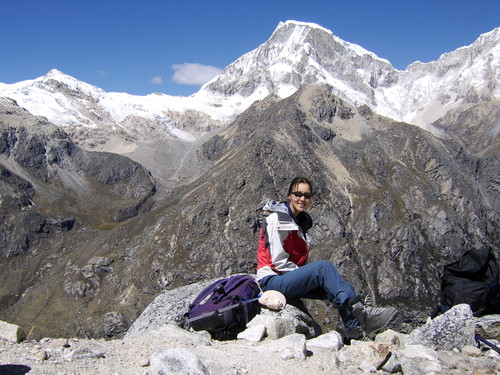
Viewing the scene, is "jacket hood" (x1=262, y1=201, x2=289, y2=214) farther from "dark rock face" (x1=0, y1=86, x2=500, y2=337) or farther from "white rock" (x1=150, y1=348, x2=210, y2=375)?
"dark rock face" (x1=0, y1=86, x2=500, y2=337)

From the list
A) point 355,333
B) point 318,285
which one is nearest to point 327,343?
point 355,333

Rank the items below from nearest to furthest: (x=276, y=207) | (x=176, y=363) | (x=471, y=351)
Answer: (x=176, y=363), (x=471, y=351), (x=276, y=207)

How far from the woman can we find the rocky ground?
76 centimetres

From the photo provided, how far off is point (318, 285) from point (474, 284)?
6464 millimetres

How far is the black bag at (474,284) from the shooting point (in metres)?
14.7

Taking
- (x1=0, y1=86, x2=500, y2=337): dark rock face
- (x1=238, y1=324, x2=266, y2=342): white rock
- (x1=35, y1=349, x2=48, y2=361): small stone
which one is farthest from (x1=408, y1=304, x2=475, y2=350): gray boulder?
(x1=0, y1=86, x2=500, y2=337): dark rock face

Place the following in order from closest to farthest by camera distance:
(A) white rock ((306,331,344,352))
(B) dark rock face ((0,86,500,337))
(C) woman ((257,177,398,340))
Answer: (A) white rock ((306,331,344,352))
(C) woman ((257,177,398,340))
(B) dark rock face ((0,86,500,337))

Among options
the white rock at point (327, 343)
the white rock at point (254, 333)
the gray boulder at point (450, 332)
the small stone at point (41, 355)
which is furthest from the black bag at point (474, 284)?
the small stone at point (41, 355)

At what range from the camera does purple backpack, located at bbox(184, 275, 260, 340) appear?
11867 mm

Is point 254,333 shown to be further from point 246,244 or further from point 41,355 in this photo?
point 246,244

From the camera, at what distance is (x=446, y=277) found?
15.9m

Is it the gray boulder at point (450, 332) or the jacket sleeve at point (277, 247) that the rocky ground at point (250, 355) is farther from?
the jacket sleeve at point (277, 247)

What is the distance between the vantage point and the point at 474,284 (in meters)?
14.9

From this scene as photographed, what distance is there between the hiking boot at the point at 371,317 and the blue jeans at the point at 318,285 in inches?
6.9
